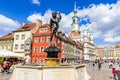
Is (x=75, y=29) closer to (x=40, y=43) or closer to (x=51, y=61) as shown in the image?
(x=40, y=43)

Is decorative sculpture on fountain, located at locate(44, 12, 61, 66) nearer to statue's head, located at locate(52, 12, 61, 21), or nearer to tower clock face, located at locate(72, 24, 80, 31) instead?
statue's head, located at locate(52, 12, 61, 21)

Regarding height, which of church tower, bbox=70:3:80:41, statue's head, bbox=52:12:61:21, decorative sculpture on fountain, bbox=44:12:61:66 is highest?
church tower, bbox=70:3:80:41

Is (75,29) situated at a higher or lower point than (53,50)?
higher

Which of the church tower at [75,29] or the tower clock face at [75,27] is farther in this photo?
the tower clock face at [75,27]

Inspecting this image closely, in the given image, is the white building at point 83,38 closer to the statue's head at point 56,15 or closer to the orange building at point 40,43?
the orange building at point 40,43

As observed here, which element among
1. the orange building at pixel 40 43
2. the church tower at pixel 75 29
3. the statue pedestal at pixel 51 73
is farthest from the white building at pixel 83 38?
the statue pedestal at pixel 51 73

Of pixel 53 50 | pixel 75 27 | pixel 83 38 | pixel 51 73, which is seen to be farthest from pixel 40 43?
pixel 75 27

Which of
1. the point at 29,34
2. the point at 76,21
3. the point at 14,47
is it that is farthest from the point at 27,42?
the point at 76,21

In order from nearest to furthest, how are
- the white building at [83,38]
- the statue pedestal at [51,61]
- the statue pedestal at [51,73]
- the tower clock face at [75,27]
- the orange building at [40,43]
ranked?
the statue pedestal at [51,73] < the statue pedestal at [51,61] < the orange building at [40,43] < the white building at [83,38] < the tower clock face at [75,27]

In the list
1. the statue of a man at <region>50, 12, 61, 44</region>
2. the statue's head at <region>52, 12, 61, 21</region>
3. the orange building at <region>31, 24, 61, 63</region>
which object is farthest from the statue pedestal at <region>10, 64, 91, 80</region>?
the orange building at <region>31, 24, 61, 63</region>

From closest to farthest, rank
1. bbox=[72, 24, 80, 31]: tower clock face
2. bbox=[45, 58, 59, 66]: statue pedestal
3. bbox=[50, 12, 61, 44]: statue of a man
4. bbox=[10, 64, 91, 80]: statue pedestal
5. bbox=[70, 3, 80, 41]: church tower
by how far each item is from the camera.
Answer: bbox=[10, 64, 91, 80]: statue pedestal, bbox=[45, 58, 59, 66]: statue pedestal, bbox=[50, 12, 61, 44]: statue of a man, bbox=[70, 3, 80, 41]: church tower, bbox=[72, 24, 80, 31]: tower clock face

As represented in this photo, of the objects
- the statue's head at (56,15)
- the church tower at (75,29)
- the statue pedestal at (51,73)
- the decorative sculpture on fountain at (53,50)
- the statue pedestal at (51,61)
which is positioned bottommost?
the statue pedestal at (51,73)

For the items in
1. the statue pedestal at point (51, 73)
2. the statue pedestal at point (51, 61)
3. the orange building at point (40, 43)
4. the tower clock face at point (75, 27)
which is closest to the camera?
the statue pedestal at point (51, 73)

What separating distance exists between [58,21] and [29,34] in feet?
103
